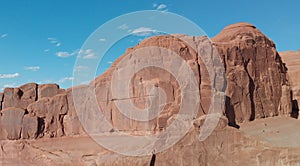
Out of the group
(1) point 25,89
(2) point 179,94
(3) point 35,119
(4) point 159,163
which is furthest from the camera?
(1) point 25,89

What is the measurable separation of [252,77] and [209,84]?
6.67 m

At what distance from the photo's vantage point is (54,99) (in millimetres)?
49188

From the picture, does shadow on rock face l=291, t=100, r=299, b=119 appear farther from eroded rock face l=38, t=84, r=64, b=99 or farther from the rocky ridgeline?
eroded rock face l=38, t=84, r=64, b=99

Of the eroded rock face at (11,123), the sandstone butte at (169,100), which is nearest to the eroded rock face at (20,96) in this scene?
the sandstone butte at (169,100)

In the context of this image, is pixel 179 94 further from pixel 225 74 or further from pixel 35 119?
pixel 35 119

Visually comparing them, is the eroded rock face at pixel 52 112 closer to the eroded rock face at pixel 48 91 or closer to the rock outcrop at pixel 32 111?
the rock outcrop at pixel 32 111

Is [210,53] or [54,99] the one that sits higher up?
[210,53]

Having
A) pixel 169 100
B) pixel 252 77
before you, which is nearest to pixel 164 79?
pixel 169 100

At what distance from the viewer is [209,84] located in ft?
118

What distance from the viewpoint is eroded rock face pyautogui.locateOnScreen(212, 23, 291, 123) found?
123 ft

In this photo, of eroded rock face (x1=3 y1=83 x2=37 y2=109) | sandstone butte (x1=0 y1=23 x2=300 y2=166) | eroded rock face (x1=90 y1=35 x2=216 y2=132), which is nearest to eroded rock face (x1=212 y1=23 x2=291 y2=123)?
sandstone butte (x1=0 y1=23 x2=300 y2=166)

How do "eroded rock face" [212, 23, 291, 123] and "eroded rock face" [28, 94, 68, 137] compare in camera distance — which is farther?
"eroded rock face" [28, 94, 68, 137]

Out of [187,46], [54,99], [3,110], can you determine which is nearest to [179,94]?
[187,46]

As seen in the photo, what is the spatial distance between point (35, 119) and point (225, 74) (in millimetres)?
27587
